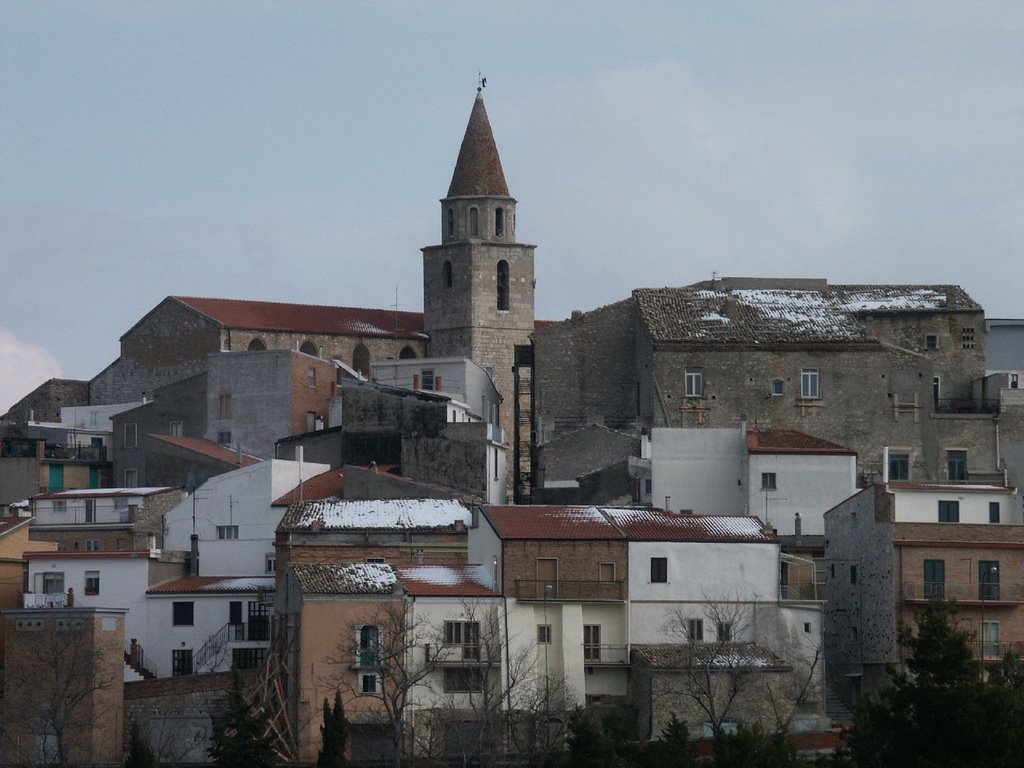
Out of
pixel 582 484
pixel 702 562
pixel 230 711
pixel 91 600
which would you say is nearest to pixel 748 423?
pixel 582 484

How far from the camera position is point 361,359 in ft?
358

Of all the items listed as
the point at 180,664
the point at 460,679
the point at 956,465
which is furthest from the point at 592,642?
the point at 956,465

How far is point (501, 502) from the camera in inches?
3452

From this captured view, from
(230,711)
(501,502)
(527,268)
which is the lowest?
(230,711)

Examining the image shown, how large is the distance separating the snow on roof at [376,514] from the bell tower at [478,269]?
29.3 meters

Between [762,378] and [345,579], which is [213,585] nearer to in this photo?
[345,579]

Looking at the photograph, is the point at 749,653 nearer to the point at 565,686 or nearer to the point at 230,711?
the point at 565,686

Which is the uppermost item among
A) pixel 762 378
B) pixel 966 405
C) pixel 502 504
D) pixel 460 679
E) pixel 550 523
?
pixel 762 378

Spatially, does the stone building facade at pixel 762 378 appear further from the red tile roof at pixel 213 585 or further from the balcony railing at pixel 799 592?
the red tile roof at pixel 213 585

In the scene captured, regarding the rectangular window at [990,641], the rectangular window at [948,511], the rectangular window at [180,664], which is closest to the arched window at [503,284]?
the rectangular window at [180,664]

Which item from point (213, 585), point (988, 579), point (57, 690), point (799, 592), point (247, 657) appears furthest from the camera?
point (213, 585)

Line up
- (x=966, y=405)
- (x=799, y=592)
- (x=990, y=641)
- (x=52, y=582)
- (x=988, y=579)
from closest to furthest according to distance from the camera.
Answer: (x=990, y=641), (x=988, y=579), (x=799, y=592), (x=52, y=582), (x=966, y=405)

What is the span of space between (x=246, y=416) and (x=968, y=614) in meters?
33.8

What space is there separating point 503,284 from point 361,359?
6.79 metres
